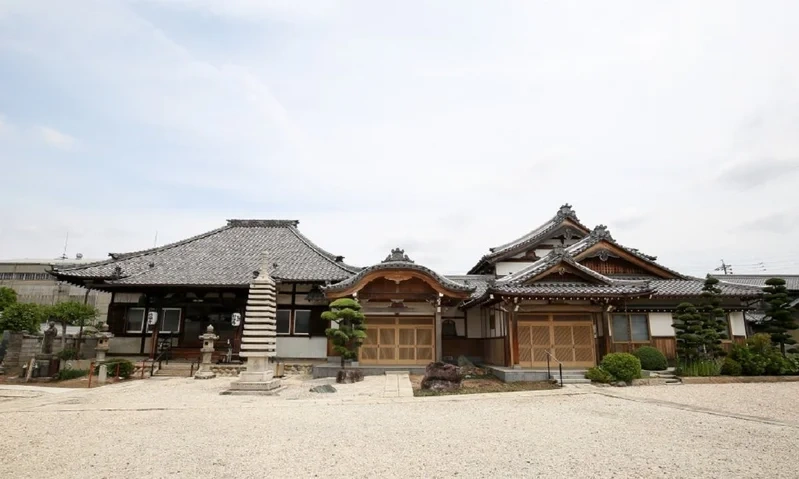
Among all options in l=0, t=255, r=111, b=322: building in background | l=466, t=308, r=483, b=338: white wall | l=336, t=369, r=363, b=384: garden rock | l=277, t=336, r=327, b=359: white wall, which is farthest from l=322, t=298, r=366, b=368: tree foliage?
l=0, t=255, r=111, b=322: building in background

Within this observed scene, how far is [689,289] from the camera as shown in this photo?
20.6m

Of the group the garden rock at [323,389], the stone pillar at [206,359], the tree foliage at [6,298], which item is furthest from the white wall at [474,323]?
the tree foliage at [6,298]

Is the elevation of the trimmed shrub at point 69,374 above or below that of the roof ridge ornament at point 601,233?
below

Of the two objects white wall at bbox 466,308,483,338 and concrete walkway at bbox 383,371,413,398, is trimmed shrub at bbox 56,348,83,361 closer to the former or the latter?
concrete walkway at bbox 383,371,413,398

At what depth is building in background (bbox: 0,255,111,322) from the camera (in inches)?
1935

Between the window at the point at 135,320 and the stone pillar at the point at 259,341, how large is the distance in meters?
10.4

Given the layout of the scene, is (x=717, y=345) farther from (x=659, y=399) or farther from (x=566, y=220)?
(x=566, y=220)

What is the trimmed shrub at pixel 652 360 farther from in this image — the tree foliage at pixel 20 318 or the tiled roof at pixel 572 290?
the tree foliage at pixel 20 318

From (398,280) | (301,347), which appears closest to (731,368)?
(398,280)

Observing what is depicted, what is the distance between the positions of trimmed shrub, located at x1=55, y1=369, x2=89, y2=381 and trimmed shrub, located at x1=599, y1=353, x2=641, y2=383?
21.3m

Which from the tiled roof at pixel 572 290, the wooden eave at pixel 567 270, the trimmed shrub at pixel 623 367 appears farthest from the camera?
the wooden eave at pixel 567 270

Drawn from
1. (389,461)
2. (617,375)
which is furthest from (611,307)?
(389,461)

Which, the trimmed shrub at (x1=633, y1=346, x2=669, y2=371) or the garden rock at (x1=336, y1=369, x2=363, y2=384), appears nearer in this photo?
the garden rock at (x1=336, y1=369, x2=363, y2=384)

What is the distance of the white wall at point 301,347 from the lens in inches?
851
